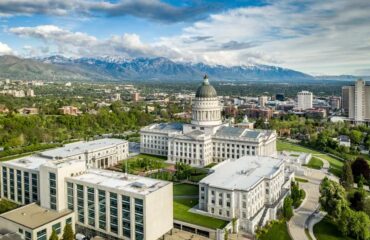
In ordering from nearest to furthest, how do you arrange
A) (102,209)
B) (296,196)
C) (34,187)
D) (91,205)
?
(102,209)
(91,205)
(34,187)
(296,196)

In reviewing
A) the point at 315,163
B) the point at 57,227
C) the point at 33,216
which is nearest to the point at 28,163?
the point at 33,216

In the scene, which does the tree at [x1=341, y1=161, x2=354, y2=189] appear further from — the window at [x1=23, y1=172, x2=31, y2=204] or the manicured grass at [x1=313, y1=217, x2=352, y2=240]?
the window at [x1=23, y1=172, x2=31, y2=204]

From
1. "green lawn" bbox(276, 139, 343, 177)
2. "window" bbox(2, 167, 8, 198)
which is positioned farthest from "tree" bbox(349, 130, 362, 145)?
"window" bbox(2, 167, 8, 198)

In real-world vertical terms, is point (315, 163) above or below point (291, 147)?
below

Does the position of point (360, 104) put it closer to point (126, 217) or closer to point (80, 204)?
point (126, 217)

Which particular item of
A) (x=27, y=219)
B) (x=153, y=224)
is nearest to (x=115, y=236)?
(x=153, y=224)

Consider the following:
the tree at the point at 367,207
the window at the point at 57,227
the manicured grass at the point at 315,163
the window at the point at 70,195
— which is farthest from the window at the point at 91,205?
the manicured grass at the point at 315,163

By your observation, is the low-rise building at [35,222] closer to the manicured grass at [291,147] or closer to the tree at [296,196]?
the tree at [296,196]
